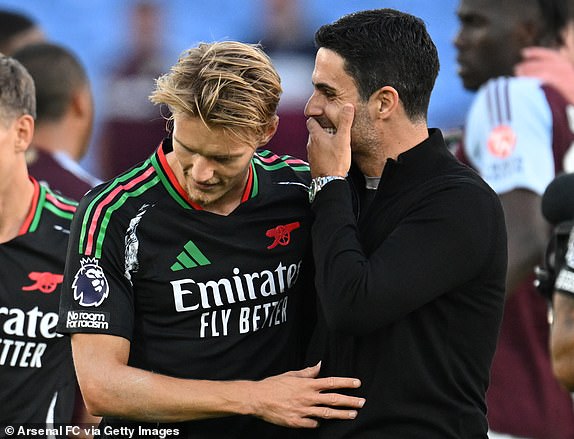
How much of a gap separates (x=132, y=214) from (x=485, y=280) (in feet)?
3.32

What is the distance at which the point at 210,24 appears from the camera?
11.9 metres

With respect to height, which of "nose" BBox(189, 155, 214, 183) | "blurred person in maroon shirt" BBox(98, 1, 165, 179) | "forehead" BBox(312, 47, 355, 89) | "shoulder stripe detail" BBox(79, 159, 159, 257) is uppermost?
Answer: "blurred person in maroon shirt" BBox(98, 1, 165, 179)

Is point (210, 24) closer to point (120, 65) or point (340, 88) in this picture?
point (120, 65)

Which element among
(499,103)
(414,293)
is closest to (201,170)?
(414,293)

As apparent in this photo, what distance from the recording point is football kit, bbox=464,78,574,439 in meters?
5.75

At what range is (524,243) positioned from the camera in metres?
5.55

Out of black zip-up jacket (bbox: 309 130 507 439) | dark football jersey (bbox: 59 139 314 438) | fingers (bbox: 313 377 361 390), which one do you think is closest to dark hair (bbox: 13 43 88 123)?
dark football jersey (bbox: 59 139 314 438)

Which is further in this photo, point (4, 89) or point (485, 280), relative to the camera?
point (4, 89)

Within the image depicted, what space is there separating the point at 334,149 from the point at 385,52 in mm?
315

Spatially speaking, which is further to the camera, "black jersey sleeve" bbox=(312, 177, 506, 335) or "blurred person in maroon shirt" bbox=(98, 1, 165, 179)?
"blurred person in maroon shirt" bbox=(98, 1, 165, 179)

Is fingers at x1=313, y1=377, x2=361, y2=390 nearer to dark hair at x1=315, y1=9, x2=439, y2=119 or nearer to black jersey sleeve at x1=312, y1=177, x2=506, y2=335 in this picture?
black jersey sleeve at x1=312, y1=177, x2=506, y2=335

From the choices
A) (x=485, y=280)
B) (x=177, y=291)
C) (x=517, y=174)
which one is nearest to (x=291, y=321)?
(x=177, y=291)

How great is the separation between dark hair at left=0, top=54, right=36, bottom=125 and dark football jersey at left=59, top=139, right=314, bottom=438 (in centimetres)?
88

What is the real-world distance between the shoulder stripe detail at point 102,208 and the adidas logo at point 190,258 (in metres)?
0.21
